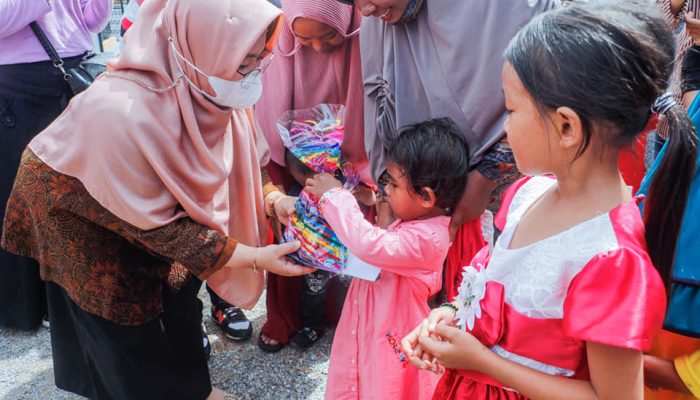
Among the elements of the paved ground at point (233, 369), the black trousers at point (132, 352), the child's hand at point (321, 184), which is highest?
the child's hand at point (321, 184)

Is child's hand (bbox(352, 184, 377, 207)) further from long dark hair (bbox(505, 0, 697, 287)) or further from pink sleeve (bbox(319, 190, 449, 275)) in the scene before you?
long dark hair (bbox(505, 0, 697, 287))

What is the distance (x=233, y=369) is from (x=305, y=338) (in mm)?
395

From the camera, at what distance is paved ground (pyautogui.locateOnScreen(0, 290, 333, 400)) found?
253 centimetres

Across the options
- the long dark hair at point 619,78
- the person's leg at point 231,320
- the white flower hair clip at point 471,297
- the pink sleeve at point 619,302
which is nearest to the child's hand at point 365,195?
the person's leg at point 231,320

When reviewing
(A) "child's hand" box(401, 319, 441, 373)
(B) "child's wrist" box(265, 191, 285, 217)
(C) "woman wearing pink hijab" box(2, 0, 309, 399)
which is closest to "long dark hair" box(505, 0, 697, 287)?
(A) "child's hand" box(401, 319, 441, 373)

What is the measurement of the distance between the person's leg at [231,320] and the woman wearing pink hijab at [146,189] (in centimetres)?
75

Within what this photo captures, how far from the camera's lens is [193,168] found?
6.07ft

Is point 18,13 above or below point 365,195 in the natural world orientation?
above

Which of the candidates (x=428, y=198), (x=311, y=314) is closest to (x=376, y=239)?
(x=428, y=198)

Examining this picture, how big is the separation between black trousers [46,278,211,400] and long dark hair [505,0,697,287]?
1626mm

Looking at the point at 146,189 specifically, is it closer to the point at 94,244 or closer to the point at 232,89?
the point at 94,244

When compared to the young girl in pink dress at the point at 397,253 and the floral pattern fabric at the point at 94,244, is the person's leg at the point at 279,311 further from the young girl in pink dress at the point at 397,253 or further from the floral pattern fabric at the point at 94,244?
the floral pattern fabric at the point at 94,244

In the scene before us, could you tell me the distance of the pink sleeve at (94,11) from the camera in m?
2.99

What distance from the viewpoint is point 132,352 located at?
6.40 ft
